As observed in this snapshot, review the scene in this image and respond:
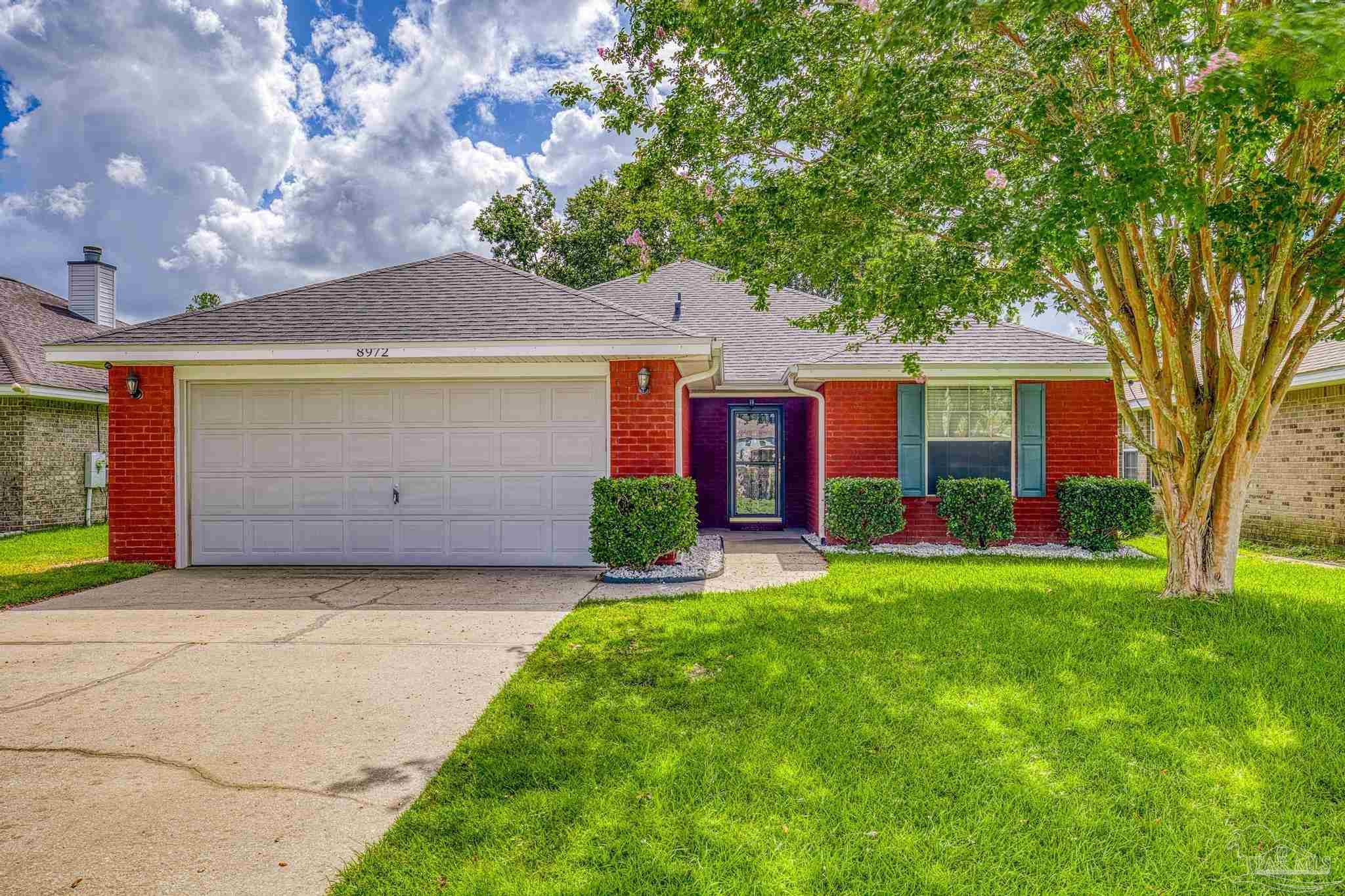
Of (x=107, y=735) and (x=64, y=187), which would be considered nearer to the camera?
(x=107, y=735)

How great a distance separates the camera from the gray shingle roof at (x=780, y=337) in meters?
9.95

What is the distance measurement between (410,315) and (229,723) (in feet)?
18.5

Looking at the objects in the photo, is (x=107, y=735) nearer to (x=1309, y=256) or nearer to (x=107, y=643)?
(x=107, y=643)

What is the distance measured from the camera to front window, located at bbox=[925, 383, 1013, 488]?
394 inches

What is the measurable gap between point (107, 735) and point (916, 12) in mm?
6123

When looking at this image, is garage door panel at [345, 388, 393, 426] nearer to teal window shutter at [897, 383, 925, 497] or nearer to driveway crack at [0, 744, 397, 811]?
driveway crack at [0, 744, 397, 811]

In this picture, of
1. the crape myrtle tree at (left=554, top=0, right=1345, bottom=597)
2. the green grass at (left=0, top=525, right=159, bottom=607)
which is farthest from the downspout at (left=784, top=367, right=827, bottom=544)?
the green grass at (left=0, top=525, right=159, bottom=607)

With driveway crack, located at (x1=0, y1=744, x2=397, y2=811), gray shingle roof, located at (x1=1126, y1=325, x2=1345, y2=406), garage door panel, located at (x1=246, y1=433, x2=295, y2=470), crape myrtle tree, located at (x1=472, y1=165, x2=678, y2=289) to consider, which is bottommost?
driveway crack, located at (x1=0, y1=744, x2=397, y2=811)

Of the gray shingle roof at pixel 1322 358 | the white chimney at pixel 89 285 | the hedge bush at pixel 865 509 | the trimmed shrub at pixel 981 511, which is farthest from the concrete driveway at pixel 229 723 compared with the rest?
the white chimney at pixel 89 285

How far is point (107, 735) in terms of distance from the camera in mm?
3527

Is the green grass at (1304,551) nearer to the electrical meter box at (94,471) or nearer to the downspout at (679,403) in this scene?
the downspout at (679,403)

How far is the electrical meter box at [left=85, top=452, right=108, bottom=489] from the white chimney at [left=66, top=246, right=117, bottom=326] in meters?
5.85

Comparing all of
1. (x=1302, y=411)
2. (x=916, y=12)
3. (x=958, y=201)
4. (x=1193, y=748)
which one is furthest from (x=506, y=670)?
(x=1302, y=411)

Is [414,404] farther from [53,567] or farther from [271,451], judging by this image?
[53,567]
